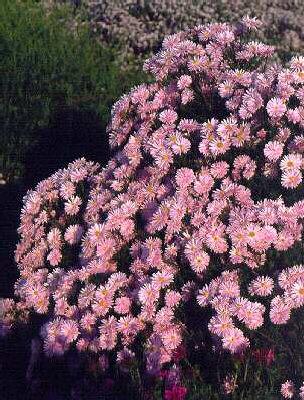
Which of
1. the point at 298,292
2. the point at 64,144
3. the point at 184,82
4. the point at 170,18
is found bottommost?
the point at 298,292

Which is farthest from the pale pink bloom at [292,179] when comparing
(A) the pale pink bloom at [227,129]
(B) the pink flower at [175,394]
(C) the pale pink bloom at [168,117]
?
(B) the pink flower at [175,394]

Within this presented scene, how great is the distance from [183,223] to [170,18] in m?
5.87

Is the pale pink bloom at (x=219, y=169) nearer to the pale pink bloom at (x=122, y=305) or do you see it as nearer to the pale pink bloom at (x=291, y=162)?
the pale pink bloom at (x=291, y=162)

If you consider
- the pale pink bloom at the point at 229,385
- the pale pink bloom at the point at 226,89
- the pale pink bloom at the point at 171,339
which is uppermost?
the pale pink bloom at the point at 226,89

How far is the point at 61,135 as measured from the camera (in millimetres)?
6777

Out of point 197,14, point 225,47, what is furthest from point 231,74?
point 197,14

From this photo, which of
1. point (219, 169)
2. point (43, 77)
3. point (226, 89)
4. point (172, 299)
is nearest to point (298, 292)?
point (172, 299)

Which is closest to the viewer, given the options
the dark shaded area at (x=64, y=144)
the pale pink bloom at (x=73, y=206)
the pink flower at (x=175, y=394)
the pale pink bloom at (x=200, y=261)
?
the pink flower at (x=175, y=394)

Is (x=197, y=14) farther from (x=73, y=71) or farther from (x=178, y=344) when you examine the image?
(x=178, y=344)

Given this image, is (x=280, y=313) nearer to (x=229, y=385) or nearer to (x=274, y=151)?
(x=229, y=385)

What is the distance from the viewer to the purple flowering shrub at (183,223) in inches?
146

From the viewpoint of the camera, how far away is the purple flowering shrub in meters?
3.70

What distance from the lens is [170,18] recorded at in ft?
30.9

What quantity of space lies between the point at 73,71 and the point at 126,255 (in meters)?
3.78
